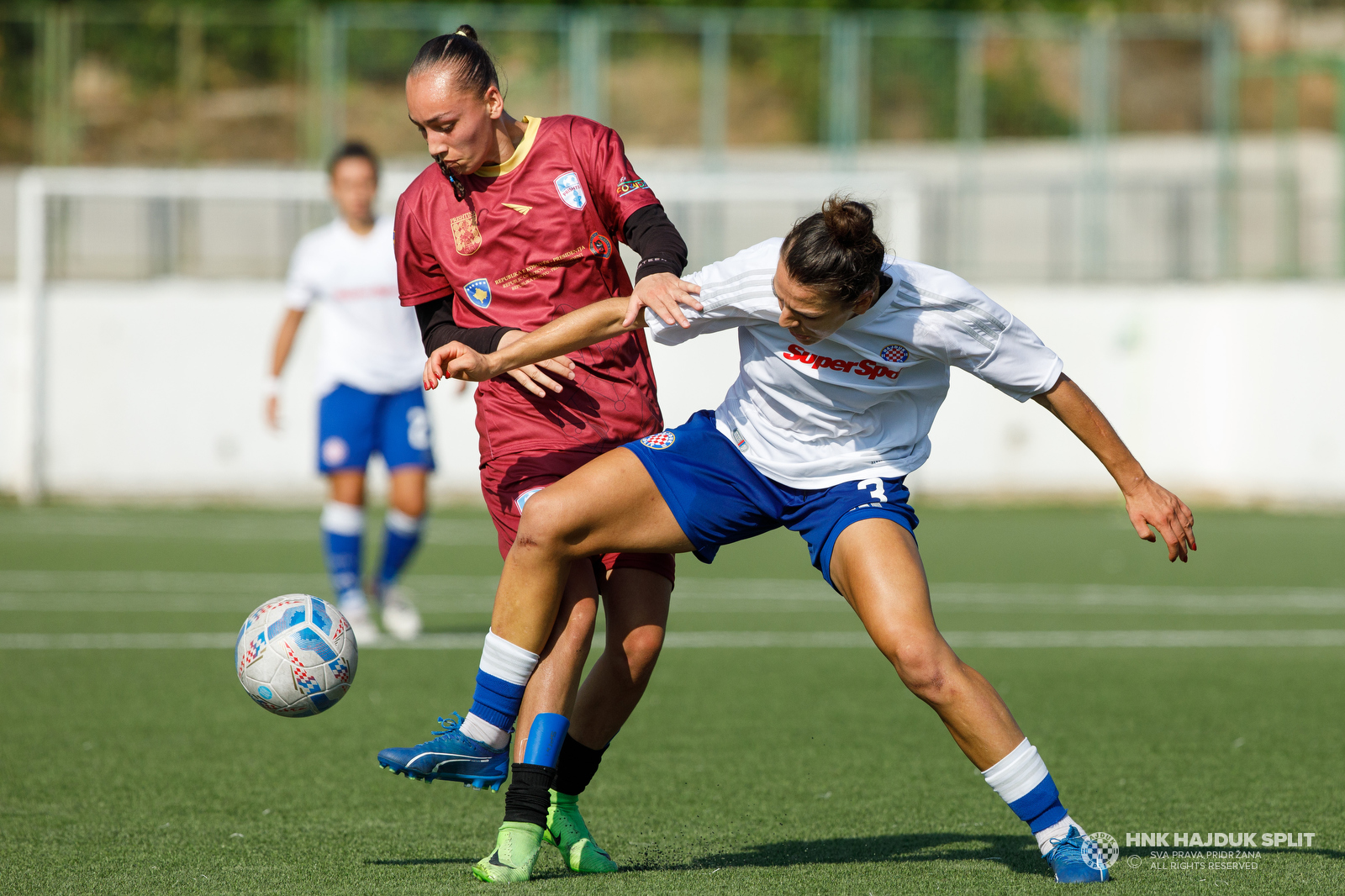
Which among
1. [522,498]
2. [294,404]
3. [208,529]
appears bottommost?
[208,529]

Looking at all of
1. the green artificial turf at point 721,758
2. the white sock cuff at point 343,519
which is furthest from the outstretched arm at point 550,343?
the white sock cuff at point 343,519

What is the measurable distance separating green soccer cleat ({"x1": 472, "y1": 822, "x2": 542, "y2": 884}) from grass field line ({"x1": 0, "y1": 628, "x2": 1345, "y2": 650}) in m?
4.02

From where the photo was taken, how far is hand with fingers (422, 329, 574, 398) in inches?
146

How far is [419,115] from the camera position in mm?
3951

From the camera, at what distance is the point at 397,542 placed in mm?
8273

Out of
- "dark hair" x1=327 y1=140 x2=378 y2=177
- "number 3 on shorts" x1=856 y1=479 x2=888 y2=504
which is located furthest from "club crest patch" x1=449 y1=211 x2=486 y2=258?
"dark hair" x1=327 y1=140 x2=378 y2=177

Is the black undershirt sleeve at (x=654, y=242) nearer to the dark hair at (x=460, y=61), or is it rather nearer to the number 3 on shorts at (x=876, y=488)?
the dark hair at (x=460, y=61)

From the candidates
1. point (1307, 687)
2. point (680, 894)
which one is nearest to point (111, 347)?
point (1307, 687)

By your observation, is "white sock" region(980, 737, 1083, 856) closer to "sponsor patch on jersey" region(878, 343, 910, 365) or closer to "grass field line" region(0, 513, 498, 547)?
"sponsor patch on jersey" region(878, 343, 910, 365)

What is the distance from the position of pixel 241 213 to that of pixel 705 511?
15.6 meters

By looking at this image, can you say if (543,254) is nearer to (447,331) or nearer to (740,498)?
(447,331)
